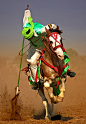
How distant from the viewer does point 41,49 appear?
7.20 metres

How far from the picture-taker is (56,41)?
6004mm

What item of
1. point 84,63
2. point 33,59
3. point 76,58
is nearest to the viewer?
point 33,59

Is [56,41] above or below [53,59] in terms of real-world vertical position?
above

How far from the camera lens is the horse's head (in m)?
5.88

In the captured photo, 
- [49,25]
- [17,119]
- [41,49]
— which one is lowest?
[17,119]

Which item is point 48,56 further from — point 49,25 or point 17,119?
point 17,119

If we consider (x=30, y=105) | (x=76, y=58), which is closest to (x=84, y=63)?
(x=76, y=58)

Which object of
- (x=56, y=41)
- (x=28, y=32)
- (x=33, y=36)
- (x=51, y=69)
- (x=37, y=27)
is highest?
(x=37, y=27)

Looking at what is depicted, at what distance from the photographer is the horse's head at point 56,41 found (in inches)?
232

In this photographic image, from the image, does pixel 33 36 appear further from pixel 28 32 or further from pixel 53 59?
pixel 53 59

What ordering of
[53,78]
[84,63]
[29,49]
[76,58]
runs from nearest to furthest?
[53,78] → [29,49] → [84,63] → [76,58]

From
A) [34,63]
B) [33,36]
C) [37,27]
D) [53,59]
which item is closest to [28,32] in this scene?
[33,36]

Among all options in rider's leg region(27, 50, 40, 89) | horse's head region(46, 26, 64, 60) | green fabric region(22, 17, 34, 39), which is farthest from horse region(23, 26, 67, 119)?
green fabric region(22, 17, 34, 39)

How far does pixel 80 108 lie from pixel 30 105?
2.32 meters
